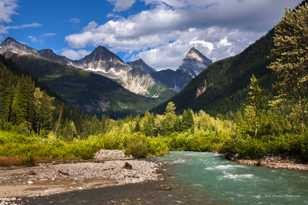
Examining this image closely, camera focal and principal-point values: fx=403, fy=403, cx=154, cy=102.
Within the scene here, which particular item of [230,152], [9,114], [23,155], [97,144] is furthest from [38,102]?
Result: [230,152]

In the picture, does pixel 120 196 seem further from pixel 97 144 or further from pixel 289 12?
pixel 97 144

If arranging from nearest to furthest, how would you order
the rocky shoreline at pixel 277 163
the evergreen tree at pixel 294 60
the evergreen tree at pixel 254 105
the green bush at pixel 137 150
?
the rocky shoreline at pixel 277 163, the evergreen tree at pixel 294 60, the green bush at pixel 137 150, the evergreen tree at pixel 254 105

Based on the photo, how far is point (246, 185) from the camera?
4509 centimetres

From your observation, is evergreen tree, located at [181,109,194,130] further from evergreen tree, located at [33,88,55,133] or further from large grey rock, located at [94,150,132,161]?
large grey rock, located at [94,150,132,161]

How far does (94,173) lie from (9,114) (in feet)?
258

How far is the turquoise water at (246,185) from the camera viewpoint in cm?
3638

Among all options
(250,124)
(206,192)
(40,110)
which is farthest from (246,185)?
(40,110)

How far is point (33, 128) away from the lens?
139 meters

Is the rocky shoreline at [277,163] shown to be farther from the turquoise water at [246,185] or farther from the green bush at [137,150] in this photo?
the green bush at [137,150]

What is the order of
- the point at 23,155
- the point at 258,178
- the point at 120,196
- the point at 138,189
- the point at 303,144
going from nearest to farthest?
the point at 120,196, the point at 138,189, the point at 258,178, the point at 303,144, the point at 23,155

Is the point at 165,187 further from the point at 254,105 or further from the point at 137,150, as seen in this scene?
the point at 254,105

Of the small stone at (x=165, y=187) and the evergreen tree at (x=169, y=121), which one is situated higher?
the evergreen tree at (x=169, y=121)

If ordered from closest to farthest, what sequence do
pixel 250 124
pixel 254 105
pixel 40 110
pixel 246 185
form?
pixel 246 185, pixel 254 105, pixel 250 124, pixel 40 110

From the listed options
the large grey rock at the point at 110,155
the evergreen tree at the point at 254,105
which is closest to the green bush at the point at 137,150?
the large grey rock at the point at 110,155
